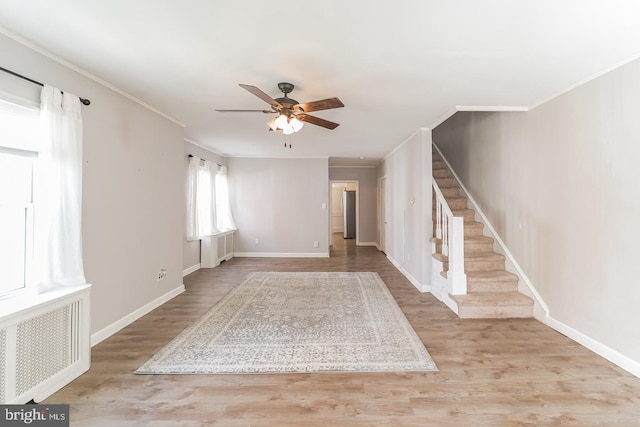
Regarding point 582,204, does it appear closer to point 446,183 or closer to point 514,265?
point 514,265

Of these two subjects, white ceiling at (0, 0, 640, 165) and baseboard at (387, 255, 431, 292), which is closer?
white ceiling at (0, 0, 640, 165)

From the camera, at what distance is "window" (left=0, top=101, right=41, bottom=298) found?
190 cm

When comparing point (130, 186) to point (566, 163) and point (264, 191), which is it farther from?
point (566, 163)

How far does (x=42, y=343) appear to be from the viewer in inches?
69.8

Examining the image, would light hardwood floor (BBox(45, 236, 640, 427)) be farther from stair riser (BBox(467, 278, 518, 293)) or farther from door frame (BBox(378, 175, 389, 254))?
door frame (BBox(378, 175, 389, 254))

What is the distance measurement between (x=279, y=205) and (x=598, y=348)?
5672 mm

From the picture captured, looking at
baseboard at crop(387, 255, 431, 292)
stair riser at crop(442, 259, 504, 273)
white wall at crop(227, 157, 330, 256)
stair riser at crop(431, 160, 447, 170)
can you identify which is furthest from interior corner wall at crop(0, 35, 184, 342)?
stair riser at crop(431, 160, 447, 170)

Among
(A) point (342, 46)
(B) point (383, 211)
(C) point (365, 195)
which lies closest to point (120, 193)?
(A) point (342, 46)

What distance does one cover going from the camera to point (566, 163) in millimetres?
2695

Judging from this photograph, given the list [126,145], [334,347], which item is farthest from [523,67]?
[126,145]

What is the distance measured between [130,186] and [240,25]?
218 cm

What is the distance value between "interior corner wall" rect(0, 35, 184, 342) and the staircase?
3686 millimetres

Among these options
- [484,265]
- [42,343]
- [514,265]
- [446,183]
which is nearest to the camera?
[42,343]

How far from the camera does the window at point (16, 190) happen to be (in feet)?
6.25
